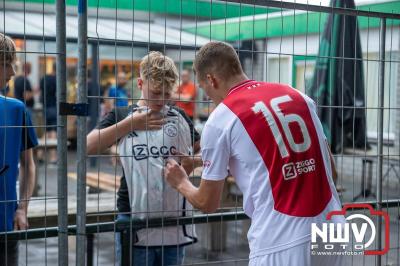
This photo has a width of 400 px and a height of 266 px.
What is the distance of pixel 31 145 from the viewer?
326 cm

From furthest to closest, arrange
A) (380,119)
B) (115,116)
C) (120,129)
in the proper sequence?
(380,119)
(115,116)
(120,129)

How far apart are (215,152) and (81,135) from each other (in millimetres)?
632

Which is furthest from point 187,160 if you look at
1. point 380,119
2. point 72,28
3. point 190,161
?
point 72,28

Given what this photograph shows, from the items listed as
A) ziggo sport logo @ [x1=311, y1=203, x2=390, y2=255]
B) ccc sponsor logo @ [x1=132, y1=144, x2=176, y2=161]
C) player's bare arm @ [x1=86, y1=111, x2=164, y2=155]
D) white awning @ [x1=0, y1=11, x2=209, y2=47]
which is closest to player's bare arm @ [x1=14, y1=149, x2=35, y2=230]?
player's bare arm @ [x1=86, y1=111, x2=164, y2=155]

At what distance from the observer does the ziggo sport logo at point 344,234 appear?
266 cm

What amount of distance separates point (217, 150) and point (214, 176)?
121 millimetres

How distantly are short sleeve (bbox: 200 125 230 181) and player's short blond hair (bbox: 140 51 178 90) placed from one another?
62 cm

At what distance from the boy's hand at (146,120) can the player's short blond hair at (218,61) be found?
0.43 m

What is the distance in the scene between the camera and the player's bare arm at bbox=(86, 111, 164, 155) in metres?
3.04

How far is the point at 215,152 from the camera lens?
8.58 ft

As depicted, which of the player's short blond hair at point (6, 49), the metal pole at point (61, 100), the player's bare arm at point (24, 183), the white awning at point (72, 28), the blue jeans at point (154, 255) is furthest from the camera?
the white awning at point (72, 28)

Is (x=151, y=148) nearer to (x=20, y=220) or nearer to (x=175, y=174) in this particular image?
(x=175, y=174)

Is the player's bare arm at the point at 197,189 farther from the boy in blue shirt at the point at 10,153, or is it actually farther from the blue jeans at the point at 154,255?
the boy in blue shirt at the point at 10,153

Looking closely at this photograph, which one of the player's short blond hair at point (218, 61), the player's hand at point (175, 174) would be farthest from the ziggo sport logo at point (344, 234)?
the player's short blond hair at point (218, 61)
